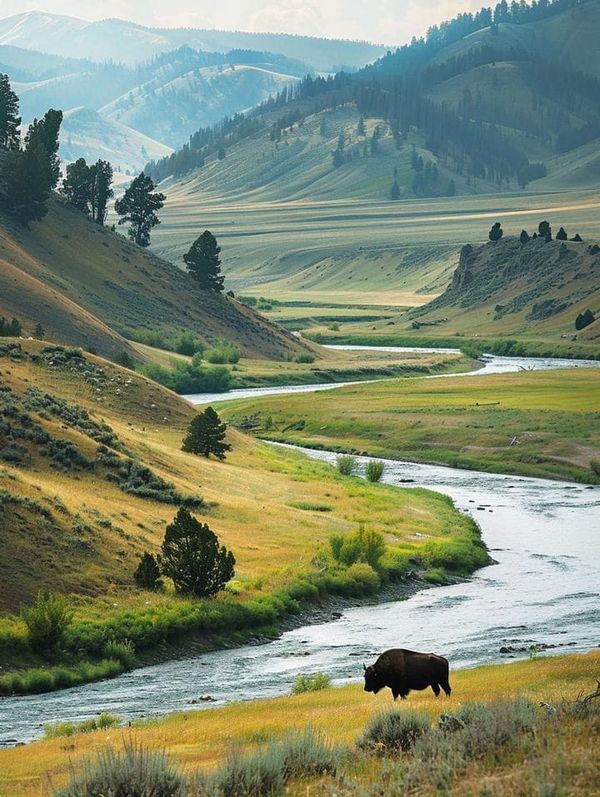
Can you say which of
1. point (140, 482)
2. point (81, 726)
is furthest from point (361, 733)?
point (140, 482)

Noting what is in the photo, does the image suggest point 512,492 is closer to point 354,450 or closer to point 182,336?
point 354,450

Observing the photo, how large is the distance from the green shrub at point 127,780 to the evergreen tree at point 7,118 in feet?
513

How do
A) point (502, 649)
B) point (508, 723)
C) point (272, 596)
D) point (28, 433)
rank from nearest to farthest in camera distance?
point (508, 723)
point (502, 649)
point (272, 596)
point (28, 433)

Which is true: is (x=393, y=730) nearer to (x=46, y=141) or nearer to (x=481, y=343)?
(x=46, y=141)

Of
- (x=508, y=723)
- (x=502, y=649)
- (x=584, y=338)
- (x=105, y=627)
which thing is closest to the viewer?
(x=508, y=723)

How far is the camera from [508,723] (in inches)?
719

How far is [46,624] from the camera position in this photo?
4112cm

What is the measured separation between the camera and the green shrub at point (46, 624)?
1619 inches

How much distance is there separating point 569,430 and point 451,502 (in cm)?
2315

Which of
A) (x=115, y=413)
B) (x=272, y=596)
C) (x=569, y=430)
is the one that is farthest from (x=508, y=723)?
(x=569, y=430)

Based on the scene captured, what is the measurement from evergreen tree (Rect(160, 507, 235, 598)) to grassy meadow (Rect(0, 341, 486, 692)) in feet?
2.34

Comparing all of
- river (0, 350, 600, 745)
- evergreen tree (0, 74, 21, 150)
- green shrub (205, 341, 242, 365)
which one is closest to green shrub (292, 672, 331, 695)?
river (0, 350, 600, 745)

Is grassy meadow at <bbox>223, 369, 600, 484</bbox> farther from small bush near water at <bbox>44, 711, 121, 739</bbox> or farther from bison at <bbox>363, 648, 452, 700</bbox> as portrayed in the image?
bison at <bbox>363, 648, 452, 700</bbox>

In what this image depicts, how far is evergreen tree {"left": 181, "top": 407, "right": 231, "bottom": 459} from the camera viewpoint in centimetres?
7975
